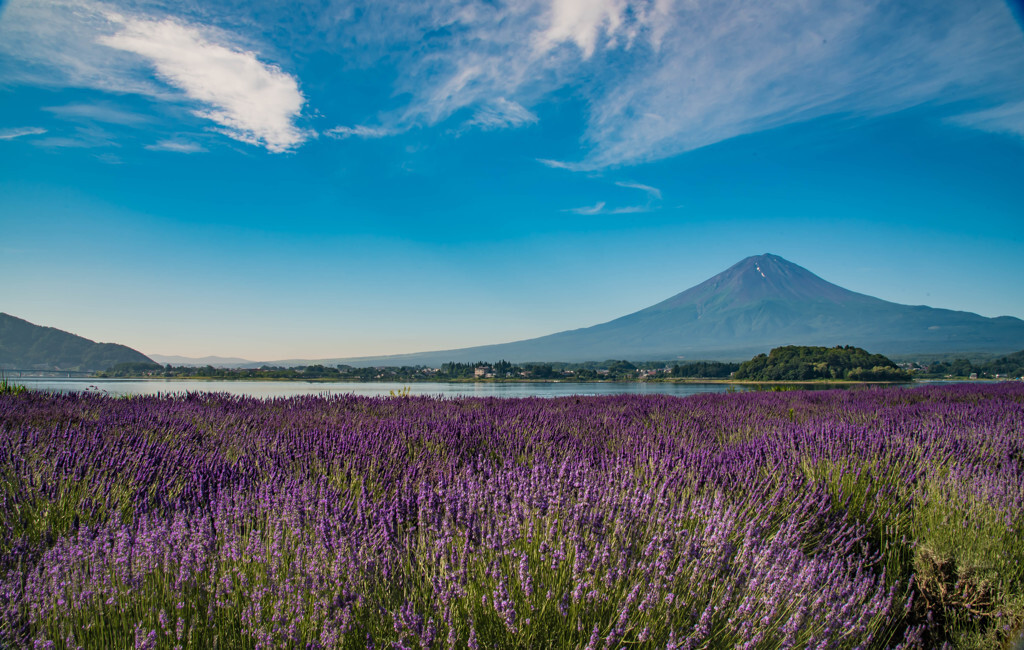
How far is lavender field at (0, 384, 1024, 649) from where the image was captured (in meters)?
1.49

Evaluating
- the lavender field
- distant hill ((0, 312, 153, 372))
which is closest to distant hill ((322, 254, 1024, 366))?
distant hill ((0, 312, 153, 372))

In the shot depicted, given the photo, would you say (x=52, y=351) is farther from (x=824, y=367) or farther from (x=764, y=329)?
(x=764, y=329)

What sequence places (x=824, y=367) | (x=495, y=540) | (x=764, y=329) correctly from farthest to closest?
(x=764, y=329) < (x=824, y=367) < (x=495, y=540)

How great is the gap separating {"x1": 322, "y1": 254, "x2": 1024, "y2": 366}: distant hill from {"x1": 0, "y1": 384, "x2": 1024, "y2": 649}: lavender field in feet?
434

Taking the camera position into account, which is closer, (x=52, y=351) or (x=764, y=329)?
(x=52, y=351)

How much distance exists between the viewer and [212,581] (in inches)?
61.2

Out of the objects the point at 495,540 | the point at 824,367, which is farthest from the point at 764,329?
the point at 495,540

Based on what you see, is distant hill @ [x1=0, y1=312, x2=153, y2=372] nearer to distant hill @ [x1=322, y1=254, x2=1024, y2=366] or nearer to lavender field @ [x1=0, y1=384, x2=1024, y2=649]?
lavender field @ [x1=0, y1=384, x2=1024, y2=649]

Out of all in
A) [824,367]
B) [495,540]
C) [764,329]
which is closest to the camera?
[495,540]

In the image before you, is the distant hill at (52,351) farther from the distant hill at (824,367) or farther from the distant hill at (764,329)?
the distant hill at (764,329)

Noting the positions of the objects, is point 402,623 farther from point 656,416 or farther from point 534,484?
point 656,416

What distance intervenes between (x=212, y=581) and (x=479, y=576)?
742 millimetres

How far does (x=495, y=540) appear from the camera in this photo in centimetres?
175

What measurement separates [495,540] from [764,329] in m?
192
